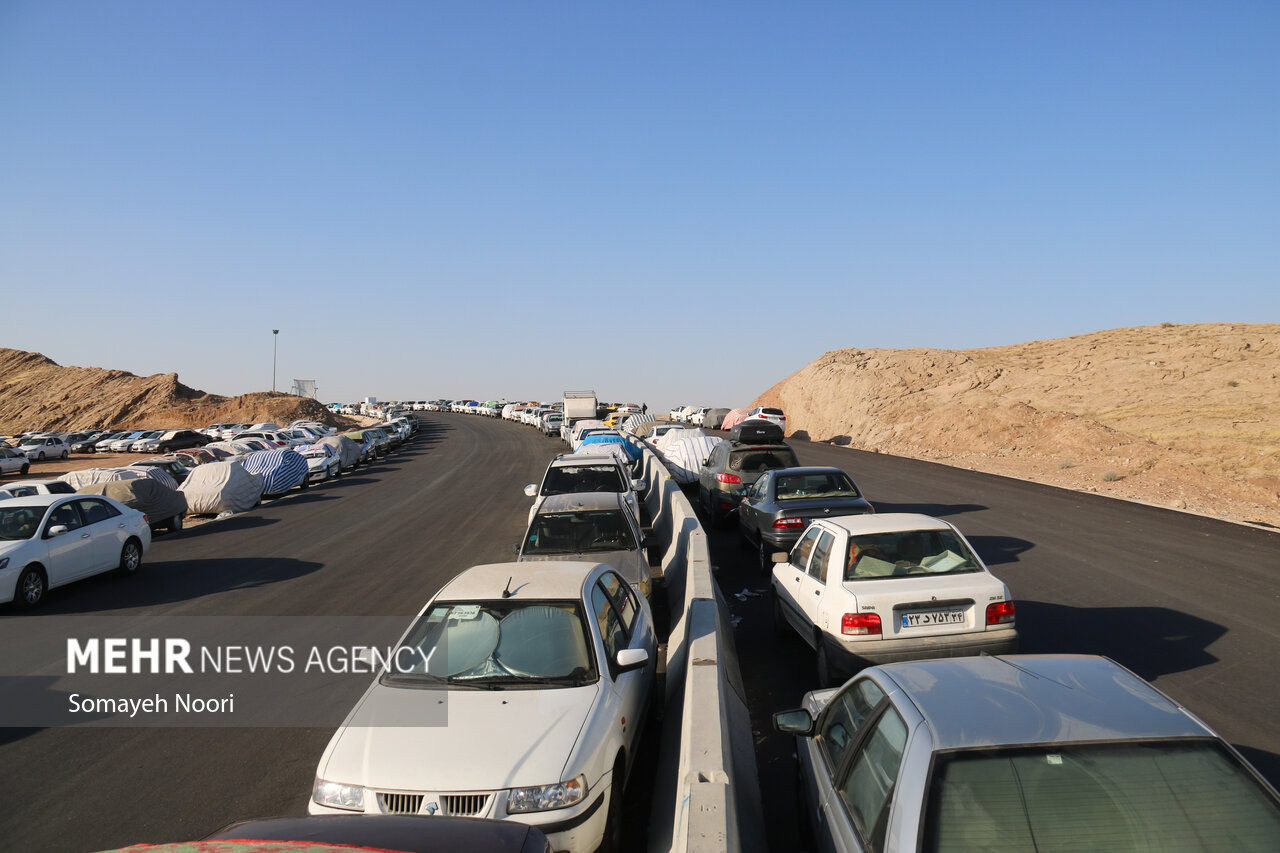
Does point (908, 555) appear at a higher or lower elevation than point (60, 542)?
higher

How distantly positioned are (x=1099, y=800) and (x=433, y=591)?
10430 mm

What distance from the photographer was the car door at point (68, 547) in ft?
39.0

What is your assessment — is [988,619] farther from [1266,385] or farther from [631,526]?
[1266,385]

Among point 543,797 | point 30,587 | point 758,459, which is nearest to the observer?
point 543,797

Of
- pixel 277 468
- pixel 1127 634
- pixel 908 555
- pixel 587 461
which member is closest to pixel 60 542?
pixel 587 461

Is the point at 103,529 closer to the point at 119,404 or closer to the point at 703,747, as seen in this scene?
the point at 703,747

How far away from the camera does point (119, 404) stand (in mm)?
82812

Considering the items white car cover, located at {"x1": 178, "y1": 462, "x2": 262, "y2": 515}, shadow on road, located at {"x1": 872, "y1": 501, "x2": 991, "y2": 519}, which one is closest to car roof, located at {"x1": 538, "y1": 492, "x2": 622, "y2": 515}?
shadow on road, located at {"x1": 872, "y1": 501, "x2": 991, "y2": 519}

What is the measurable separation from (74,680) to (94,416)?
89264mm

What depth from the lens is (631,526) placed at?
9711 millimetres

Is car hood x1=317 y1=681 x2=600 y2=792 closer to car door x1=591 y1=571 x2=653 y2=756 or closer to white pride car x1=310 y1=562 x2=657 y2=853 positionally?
white pride car x1=310 y1=562 x2=657 y2=853

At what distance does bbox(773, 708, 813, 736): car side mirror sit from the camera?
4.16 meters

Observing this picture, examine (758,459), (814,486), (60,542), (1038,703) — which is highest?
(758,459)

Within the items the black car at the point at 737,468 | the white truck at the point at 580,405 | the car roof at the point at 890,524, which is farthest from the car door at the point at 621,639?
the white truck at the point at 580,405
